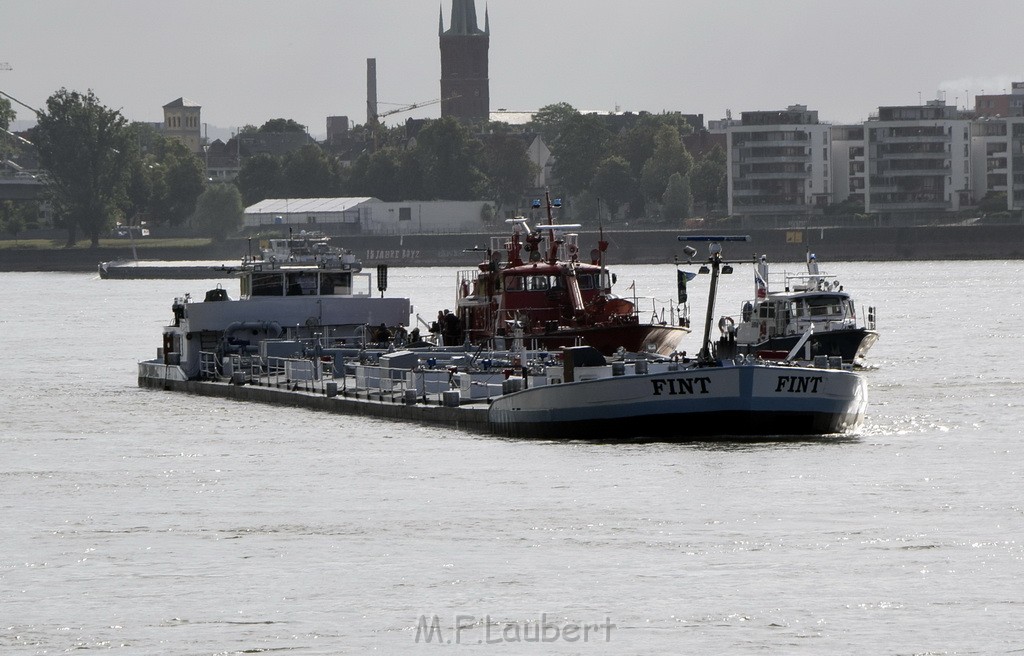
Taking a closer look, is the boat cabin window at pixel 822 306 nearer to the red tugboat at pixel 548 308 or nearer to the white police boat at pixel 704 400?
the red tugboat at pixel 548 308

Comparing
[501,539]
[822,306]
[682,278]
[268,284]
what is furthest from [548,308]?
[501,539]

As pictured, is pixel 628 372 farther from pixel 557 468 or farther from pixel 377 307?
pixel 377 307

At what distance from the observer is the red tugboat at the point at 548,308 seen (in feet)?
183

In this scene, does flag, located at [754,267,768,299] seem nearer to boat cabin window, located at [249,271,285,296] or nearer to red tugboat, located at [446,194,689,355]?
red tugboat, located at [446,194,689,355]

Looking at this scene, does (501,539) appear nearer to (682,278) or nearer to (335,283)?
(682,278)

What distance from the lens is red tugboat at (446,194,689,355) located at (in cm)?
5588

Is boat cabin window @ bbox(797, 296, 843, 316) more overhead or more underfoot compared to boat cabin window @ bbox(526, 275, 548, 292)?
more underfoot

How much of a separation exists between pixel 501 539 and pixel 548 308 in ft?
88.2

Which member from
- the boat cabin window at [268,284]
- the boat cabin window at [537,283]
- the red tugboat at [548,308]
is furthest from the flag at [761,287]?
the boat cabin window at [268,284]

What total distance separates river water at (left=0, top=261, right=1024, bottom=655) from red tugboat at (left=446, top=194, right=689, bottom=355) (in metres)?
7.23

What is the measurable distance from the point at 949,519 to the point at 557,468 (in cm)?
879

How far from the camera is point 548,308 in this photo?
2261 inches

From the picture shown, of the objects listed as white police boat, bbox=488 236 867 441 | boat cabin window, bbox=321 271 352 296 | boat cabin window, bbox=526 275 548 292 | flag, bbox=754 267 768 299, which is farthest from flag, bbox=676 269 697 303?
flag, bbox=754 267 768 299

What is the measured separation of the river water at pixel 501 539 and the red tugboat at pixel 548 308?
23.7ft
